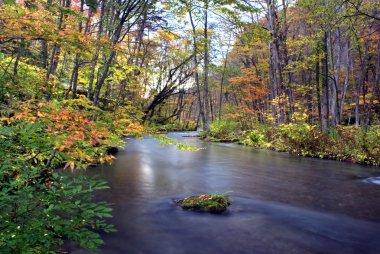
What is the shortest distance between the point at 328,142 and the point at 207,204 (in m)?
8.94

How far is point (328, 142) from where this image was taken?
12.7 metres

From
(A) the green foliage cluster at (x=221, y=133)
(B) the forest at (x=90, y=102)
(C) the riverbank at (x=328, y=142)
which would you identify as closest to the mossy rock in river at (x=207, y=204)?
(B) the forest at (x=90, y=102)

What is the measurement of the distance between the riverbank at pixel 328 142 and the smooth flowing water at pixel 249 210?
→ 94cm

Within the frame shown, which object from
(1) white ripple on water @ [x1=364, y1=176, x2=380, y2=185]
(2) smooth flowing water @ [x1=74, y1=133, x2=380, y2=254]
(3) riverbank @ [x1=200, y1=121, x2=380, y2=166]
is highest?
(3) riverbank @ [x1=200, y1=121, x2=380, y2=166]

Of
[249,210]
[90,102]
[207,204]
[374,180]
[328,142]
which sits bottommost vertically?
[249,210]

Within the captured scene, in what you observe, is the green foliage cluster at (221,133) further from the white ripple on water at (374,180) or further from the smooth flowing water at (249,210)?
the white ripple on water at (374,180)

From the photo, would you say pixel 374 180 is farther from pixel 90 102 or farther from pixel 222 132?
pixel 222 132

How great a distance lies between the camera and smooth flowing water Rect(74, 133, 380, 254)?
4.44m

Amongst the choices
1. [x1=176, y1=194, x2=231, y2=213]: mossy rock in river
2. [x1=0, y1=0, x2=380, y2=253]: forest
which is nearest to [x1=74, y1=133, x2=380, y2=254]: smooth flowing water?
[x1=176, y1=194, x2=231, y2=213]: mossy rock in river

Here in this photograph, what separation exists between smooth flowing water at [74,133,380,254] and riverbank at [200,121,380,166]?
94 centimetres

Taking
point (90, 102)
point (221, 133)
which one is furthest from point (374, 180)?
point (221, 133)

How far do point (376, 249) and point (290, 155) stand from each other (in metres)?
9.49

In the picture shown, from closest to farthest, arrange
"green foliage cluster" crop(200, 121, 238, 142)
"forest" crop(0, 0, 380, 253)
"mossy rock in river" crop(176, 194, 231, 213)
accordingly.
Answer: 1. "forest" crop(0, 0, 380, 253)
2. "mossy rock in river" crop(176, 194, 231, 213)
3. "green foliage cluster" crop(200, 121, 238, 142)

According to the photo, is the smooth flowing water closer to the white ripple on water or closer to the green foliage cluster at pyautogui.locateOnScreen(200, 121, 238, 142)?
the white ripple on water
